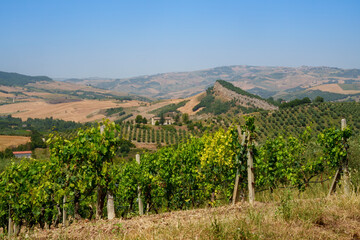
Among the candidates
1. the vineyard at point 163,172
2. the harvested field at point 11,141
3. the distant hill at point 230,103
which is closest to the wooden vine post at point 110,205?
the vineyard at point 163,172

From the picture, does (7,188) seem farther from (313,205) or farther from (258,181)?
(313,205)

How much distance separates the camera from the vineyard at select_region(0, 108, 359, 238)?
370 inches

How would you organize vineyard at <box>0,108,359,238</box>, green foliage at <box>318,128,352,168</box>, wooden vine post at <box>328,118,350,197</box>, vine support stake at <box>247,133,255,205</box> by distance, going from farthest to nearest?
green foliage at <box>318,128,352,168</box>
vineyard at <box>0,108,359,238</box>
wooden vine post at <box>328,118,350,197</box>
vine support stake at <box>247,133,255,205</box>

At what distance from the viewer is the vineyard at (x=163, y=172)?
30.8 ft

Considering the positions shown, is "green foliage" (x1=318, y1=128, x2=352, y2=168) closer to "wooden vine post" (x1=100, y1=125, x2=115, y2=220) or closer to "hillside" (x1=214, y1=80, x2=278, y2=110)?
"wooden vine post" (x1=100, y1=125, x2=115, y2=220)

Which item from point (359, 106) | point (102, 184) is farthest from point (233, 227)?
point (359, 106)

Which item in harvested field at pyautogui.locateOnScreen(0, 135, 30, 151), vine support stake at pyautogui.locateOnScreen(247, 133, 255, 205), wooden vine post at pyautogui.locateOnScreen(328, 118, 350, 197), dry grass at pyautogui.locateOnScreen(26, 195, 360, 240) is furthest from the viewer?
harvested field at pyautogui.locateOnScreen(0, 135, 30, 151)

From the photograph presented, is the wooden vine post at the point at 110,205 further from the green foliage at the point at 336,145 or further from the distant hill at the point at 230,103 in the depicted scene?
the distant hill at the point at 230,103

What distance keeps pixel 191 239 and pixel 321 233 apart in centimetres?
226

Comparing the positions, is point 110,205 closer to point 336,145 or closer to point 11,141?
point 336,145

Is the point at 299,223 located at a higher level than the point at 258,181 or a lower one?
higher

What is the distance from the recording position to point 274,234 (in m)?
4.87

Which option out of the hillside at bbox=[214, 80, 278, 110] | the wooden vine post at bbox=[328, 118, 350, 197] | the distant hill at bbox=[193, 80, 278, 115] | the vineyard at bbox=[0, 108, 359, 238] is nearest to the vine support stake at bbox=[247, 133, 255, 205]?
the vineyard at bbox=[0, 108, 359, 238]

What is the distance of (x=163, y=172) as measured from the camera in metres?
14.7
